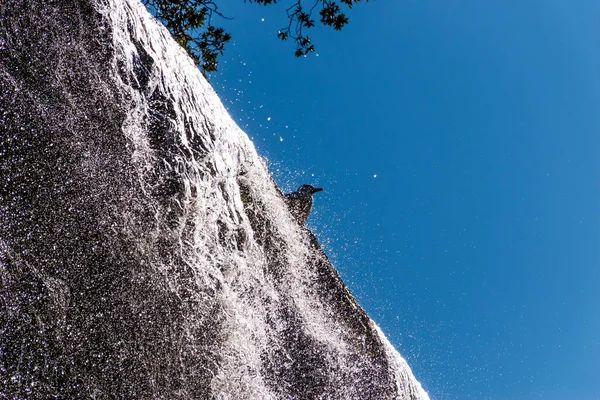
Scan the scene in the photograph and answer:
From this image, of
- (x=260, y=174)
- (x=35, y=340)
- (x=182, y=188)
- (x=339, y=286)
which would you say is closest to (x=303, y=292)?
(x=339, y=286)

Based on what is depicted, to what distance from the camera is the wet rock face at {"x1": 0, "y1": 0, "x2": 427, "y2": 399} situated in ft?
10.9

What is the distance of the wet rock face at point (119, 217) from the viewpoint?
3.32 meters

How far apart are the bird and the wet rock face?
2.61ft

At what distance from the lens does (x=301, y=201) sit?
5664mm

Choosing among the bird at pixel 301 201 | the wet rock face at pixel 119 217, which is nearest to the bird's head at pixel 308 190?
the bird at pixel 301 201

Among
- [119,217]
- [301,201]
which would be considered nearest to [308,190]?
[301,201]

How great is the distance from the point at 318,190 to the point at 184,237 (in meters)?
2.35

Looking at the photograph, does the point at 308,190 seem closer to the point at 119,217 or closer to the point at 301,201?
the point at 301,201

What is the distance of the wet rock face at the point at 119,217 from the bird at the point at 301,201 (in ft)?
2.61

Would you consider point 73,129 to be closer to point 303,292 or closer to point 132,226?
point 132,226

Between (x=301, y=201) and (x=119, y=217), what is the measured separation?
2.43 metres

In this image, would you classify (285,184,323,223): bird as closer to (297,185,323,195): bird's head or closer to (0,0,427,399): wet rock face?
(297,185,323,195): bird's head

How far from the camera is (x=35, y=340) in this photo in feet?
12.3

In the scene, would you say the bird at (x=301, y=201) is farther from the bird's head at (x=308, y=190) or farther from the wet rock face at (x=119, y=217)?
the wet rock face at (x=119, y=217)
